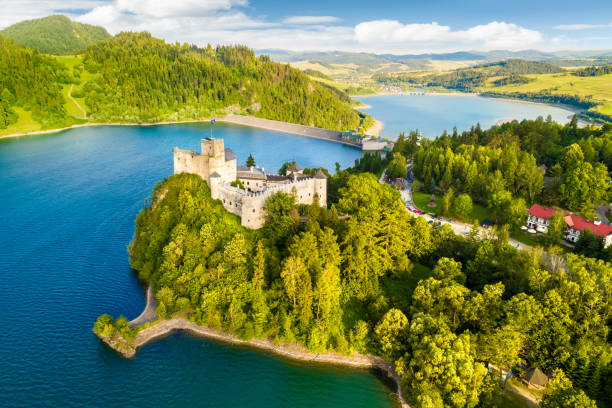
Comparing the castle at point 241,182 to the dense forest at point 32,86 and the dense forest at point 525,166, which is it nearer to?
the dense forest at point 525,166

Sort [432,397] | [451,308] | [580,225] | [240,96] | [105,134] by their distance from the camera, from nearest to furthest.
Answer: [432,397]
[451,308]
[580,225]
[105,134]
[240,96]

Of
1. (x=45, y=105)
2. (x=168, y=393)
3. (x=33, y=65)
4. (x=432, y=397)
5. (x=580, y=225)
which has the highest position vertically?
(x=33, y=65)

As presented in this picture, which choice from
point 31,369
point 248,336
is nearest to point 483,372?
point 248,336

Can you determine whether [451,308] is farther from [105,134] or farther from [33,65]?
[33,65]

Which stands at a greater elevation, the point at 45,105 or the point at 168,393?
the point at 45,105

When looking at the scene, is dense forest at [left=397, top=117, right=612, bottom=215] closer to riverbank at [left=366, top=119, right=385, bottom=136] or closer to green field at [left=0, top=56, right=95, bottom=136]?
riverbank at [left=366, top=119, right=385, bottom=136]

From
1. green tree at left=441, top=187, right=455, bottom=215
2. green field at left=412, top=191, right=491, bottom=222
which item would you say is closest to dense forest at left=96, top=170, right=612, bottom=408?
green tree at left=441, top=187, right=455, bottom=215
